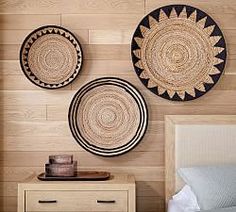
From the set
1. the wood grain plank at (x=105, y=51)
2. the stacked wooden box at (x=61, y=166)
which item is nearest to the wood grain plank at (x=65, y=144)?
the stacked wooden box at (x=61, y=166)

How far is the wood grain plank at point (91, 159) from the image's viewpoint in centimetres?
345

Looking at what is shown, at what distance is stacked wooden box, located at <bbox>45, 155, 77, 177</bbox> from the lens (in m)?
3.15

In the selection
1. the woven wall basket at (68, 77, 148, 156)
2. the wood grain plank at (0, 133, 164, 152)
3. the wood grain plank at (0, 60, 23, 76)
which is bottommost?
the wood grain plank at (0, 133, 164, 152)

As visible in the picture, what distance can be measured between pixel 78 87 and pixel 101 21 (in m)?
0.49

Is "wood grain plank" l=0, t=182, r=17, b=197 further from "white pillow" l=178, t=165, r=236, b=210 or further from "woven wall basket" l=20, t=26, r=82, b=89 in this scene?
"white pillow" l=178, t=165, r=236, b=210

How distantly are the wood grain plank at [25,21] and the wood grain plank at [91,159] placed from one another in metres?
0.88

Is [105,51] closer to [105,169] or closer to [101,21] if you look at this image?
[101,21]

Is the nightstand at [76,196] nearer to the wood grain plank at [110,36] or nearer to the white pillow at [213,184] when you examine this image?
the white pillow at [213,184]

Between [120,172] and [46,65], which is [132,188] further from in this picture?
[46,65]

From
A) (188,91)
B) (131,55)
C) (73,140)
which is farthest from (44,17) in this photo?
(188,91)

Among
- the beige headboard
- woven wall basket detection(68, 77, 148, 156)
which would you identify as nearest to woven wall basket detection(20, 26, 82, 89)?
woven wall basket detection(68, 77, 148, 156)

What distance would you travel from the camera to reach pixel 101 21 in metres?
3.45

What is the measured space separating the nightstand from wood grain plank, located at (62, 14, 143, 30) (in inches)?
43.2

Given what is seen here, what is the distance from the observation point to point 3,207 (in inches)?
137
